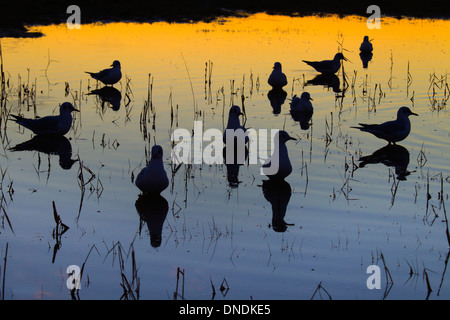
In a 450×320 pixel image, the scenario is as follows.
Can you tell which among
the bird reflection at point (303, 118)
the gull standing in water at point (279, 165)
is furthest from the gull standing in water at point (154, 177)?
the bird reflection at point (303, 118)

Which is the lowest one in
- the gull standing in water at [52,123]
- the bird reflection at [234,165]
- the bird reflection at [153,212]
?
the bird reflection at [153,212]

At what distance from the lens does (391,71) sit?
20078 millimetres

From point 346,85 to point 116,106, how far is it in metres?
6.40

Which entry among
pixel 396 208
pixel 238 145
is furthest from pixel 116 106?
pixel 396 208

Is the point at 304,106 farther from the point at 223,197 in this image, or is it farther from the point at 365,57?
the point at 365,57

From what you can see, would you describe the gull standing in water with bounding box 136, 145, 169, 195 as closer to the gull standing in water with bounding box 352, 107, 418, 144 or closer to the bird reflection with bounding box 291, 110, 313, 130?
the gull standing in water with bounding box 352, 107, 418, 144

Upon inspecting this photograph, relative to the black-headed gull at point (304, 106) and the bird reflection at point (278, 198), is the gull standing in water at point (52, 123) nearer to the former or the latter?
the bird reflection at point (278, 198)

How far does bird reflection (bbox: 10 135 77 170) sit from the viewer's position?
11602 mm

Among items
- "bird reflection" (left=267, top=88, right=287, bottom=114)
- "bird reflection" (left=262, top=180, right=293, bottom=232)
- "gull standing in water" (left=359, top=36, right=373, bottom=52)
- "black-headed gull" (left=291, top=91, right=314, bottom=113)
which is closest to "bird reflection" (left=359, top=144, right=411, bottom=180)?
"bird reflection" (left=262, top=180, right=293, bottom=232)

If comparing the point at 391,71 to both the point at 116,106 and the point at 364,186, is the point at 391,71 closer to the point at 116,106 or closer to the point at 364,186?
the point at 116,106

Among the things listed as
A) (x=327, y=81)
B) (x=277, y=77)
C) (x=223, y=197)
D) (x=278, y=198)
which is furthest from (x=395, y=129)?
(x=327, y=81)

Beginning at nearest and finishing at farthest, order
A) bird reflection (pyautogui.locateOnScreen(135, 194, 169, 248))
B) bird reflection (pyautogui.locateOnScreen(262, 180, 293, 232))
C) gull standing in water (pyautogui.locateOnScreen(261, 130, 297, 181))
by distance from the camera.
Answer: bird reflection (pyautogui.locateOnScreen(135, 194, 169, 248)), bird reflection (pyautogui.locateOnScreen(262, 180, 293, 232)), gull standing in water (pyautogui.locateOnScreen(261, 130, 297, 181))

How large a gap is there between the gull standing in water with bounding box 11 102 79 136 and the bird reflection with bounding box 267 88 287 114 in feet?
15.5

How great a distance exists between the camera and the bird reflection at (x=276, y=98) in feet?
52.9
